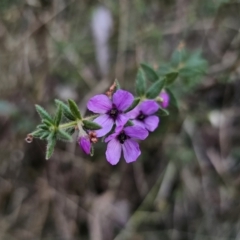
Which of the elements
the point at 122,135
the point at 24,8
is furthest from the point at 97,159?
the point at 122,135

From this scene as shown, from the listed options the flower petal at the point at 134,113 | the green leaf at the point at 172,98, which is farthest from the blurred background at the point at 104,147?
the flower petal at the point at 134,113

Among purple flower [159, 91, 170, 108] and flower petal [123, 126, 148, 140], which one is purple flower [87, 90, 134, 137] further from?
purple flower [159, 91, 170, 108]

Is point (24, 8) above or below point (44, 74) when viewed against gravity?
above

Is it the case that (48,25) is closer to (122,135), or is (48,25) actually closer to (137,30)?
(137,30)

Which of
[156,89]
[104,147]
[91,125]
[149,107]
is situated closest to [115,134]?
[91,125]

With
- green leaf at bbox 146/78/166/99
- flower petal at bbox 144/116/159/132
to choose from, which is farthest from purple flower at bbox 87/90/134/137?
green leaf at bbox 146/78/166/99
